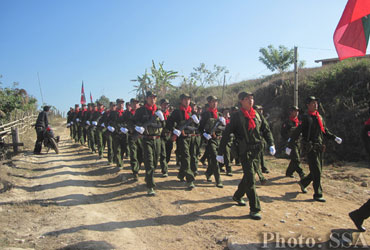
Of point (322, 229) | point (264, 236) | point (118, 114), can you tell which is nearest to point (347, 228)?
point (322, 229)

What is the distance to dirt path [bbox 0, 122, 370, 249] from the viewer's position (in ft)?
13.4

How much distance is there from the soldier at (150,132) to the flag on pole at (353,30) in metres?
4.13

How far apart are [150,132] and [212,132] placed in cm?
157

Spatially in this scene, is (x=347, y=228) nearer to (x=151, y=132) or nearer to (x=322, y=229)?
(x=322, y=229)

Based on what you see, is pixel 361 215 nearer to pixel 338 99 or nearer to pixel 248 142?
pixel 248 142

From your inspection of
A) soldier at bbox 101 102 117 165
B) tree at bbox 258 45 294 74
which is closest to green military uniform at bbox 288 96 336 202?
soldier at bbox 101 102 117 165

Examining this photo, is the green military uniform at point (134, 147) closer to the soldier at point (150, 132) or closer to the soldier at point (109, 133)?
the soldier at point (150, 132)

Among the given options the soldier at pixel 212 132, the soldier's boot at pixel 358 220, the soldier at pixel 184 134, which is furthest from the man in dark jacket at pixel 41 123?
the soldier's boot at pixel 358 220

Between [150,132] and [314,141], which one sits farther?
[150,132]

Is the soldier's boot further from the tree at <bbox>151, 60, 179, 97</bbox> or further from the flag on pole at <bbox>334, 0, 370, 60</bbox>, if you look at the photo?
the tree at <bbox>151, 60, 179, 97</bbox>

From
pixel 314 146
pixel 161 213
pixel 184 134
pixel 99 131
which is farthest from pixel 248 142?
pixel 99 131

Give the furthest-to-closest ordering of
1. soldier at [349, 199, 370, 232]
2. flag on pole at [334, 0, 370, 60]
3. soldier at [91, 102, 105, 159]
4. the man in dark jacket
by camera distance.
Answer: the man in dark jacket, soldier at [91, 102, 105, 159], flag on pole at [334, 0, 370, 60], soldier at [349, 199, 370, 232]

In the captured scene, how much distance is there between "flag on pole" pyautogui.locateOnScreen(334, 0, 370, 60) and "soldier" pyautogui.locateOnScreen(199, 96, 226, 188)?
3.13 m

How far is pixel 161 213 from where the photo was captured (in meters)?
5.12
